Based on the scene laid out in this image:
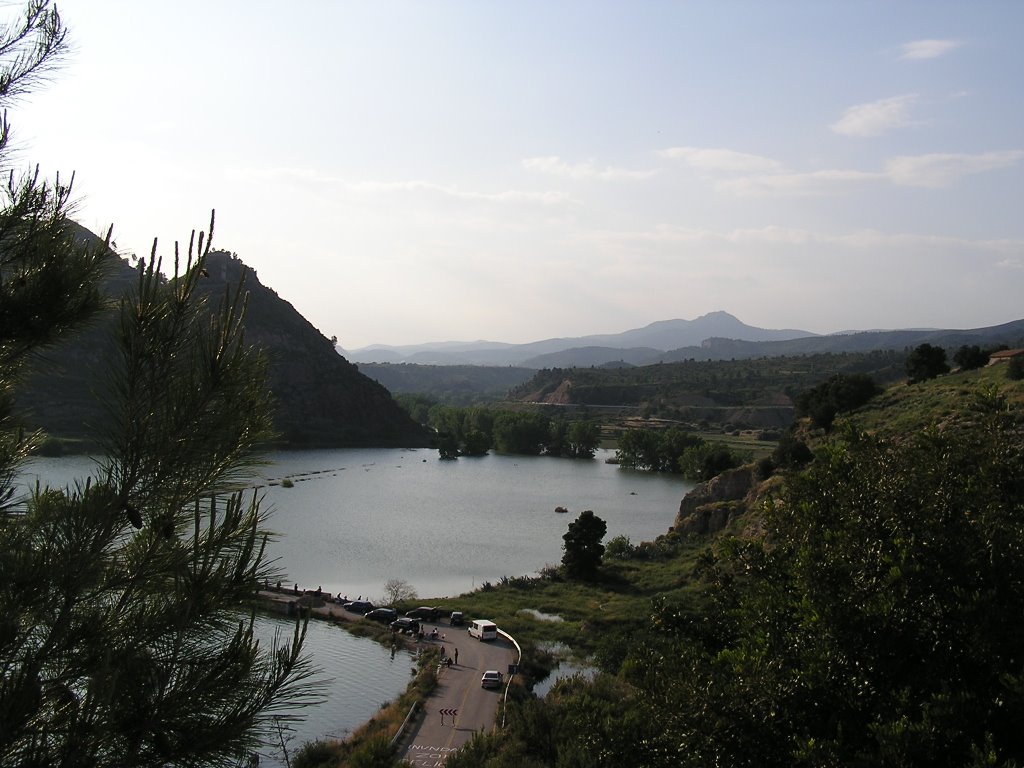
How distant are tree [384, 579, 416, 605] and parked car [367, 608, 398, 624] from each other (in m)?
1.97

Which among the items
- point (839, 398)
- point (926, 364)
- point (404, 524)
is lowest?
point (404, 524)

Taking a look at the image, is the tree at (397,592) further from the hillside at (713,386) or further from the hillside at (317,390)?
the hillside at (713,386)

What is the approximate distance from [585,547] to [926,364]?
1742 cm

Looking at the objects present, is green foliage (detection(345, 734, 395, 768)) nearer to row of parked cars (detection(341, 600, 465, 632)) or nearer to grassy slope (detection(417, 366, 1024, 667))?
grassy slope (detection(417, 366, 1024, 667))

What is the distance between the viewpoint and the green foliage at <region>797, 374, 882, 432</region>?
3219cm

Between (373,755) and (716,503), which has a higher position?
(716,503)

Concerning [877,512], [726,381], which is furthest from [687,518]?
[726,381]

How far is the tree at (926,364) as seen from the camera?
33656 mm

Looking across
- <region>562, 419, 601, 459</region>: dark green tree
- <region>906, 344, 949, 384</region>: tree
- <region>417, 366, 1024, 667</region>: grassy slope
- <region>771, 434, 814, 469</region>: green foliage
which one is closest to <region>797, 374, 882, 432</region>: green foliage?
<region>417, 366, 1024, 667</region>: grassy slope

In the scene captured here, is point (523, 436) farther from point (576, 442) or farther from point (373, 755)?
point (373, 755)

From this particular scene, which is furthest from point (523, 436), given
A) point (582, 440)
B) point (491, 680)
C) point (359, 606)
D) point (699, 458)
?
point (491, 680)

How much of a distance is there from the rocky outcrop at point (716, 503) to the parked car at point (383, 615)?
45.9 ft

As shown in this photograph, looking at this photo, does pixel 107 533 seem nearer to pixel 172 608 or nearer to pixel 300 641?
pixel 172 608

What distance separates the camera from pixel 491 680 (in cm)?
1666
